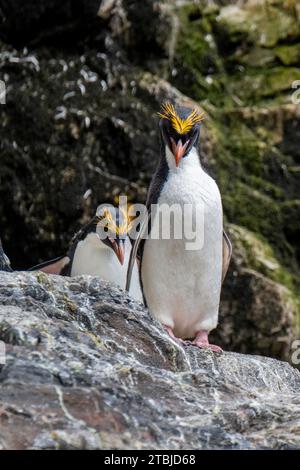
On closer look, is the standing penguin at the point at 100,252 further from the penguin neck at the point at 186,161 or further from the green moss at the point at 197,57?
the green moss at the point at 197,57

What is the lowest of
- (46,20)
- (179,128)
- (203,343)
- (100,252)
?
(203,343)

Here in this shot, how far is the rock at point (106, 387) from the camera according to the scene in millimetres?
3264

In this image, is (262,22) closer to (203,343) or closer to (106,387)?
(203,343)

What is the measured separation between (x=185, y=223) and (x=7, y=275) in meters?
1.48

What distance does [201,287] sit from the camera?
18.7 feet

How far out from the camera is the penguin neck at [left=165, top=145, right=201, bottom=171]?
18.9 ft

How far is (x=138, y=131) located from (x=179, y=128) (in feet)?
9.19

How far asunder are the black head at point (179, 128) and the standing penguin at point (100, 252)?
1433 millimetres

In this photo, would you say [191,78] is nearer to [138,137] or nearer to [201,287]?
[138,137]

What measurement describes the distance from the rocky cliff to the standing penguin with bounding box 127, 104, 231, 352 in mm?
2534

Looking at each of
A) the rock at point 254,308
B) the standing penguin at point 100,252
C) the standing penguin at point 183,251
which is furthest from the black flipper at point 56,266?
the rock at point 254,308

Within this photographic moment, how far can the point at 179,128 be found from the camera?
567cm

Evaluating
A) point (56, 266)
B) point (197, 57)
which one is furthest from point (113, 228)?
point (197, 57)

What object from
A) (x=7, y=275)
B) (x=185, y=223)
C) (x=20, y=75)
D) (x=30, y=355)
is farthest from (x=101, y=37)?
(x=30, y=355)
